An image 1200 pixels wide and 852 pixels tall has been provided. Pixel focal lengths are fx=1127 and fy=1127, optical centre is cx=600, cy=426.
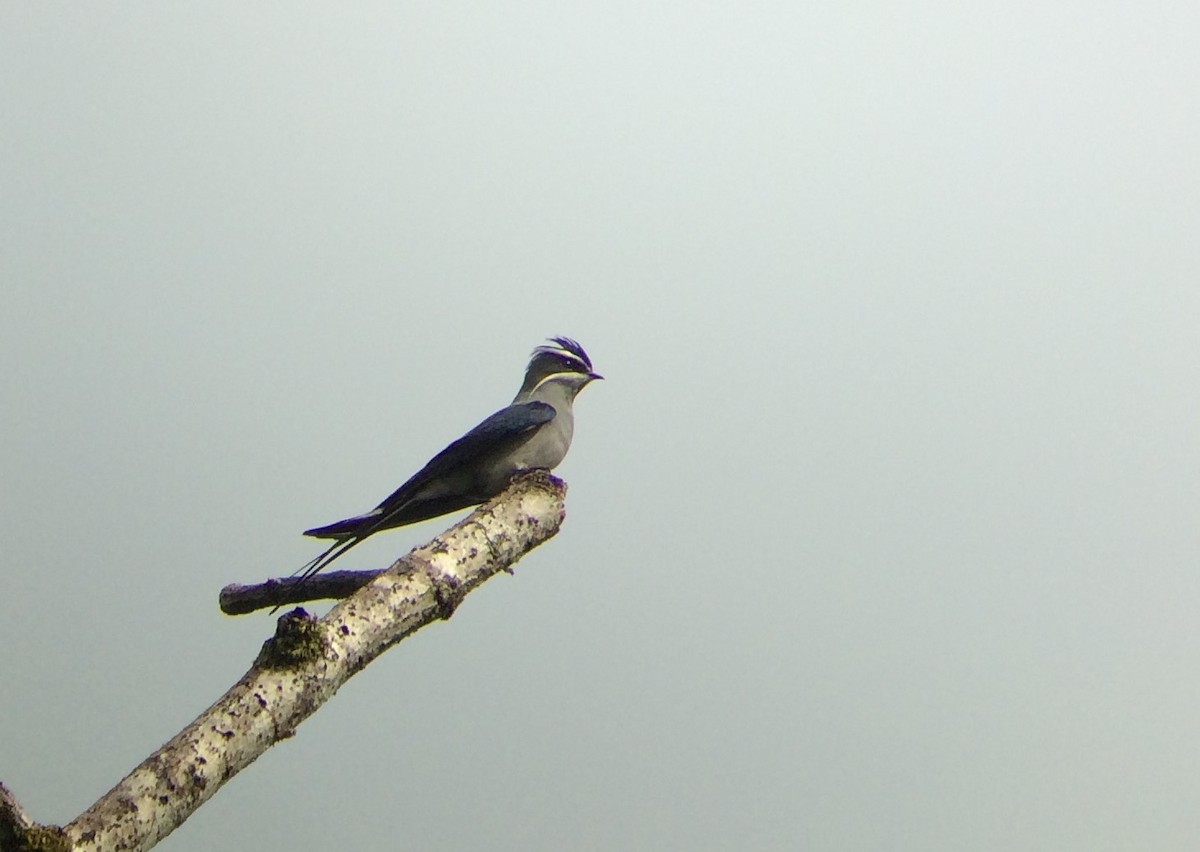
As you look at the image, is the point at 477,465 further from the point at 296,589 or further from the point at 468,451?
the point at 296,589

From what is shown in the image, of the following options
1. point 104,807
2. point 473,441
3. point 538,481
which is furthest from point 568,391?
Answer: point 104,807

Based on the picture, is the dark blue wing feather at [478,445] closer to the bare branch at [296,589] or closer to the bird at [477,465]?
the bird at [477,465]

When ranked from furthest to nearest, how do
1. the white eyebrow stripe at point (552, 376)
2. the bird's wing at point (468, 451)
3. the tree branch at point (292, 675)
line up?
the white eyebrow stripe at point (552, 376)
the bird's wing at point (468, 451)
the tree branch at point (292, 675)

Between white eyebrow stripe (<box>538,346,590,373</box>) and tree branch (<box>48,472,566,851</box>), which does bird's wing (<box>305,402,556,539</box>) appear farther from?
tree branch (<box>48,472,566,851</box>)

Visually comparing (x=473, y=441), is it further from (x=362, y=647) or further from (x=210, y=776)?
(x=210, y=776)

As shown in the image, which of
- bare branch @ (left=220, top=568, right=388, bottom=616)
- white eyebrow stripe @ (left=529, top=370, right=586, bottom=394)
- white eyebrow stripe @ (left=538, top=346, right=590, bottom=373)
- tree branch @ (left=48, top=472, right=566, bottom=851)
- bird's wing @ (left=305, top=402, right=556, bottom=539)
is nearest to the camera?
tree branch @ (left=48, top=472, right=566, bottom=851)

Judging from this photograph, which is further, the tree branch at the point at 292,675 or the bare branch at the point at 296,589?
the bare branch at the point at 296,589

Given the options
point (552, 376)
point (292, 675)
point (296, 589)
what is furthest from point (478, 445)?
point (292, 675)

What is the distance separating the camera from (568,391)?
15.0ft

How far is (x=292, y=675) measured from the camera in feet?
7.16

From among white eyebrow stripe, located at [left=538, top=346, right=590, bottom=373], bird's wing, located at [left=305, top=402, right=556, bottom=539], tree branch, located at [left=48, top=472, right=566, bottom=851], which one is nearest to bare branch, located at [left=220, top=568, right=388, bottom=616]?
tree branch, located at [left=48, top=472, right=566, bottom=851]

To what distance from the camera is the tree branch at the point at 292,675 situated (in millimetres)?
1874

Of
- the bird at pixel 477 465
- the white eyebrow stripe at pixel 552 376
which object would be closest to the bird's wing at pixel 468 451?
the bird at pixel 477 465

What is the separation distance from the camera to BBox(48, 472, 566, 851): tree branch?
6.15 ft
